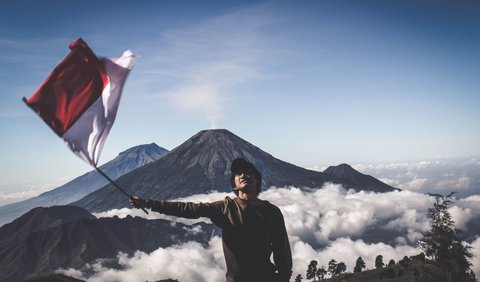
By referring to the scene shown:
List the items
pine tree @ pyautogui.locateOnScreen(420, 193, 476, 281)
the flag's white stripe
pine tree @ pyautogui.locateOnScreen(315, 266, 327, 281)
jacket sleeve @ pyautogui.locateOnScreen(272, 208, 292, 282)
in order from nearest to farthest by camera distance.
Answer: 1. jacket sleeve @ pyautogui.locateOnScreen(272, 208, 292, 282)
2. the flag's white stripe
3. pine tree @ pyautogui.locateOnScreen(420, 193, 476, 281)
4. pine tree @ pyautogui.locateOnScreen(315, 266, 327, 281)

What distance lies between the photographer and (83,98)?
6.70 metres

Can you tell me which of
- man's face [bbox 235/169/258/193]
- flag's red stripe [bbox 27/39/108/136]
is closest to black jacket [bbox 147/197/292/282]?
man's face [bbox 235/169/258/193]

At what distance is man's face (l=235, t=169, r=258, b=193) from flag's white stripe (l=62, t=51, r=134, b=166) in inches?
91.8

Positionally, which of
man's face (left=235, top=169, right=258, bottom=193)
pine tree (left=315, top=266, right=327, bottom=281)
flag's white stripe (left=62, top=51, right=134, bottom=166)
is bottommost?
pine tree (left=315, top=266, right=327, bottom=281)

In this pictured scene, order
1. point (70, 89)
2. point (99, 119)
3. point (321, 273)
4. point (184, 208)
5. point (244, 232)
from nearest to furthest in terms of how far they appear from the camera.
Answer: point (184, 208)
point (244, 232)
point (99, 119)
point (70, 89)
point (321, 273)

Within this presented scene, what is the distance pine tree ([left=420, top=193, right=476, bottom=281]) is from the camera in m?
52.1

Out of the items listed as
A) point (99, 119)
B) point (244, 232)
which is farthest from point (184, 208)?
point (99, 119)

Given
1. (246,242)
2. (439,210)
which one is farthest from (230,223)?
(439,210)

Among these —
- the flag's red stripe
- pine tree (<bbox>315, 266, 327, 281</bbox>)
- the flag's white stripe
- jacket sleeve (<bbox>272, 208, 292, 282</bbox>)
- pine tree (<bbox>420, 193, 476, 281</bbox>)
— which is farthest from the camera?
pine tree (<bbox>315, 266, 327, 281</bbox>)

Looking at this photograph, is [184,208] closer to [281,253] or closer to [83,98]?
[281,253]

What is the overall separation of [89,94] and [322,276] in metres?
159

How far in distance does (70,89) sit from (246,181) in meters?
3.60

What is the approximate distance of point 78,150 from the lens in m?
6.15

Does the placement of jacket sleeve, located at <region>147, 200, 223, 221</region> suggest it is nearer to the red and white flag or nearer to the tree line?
the red and white flag
